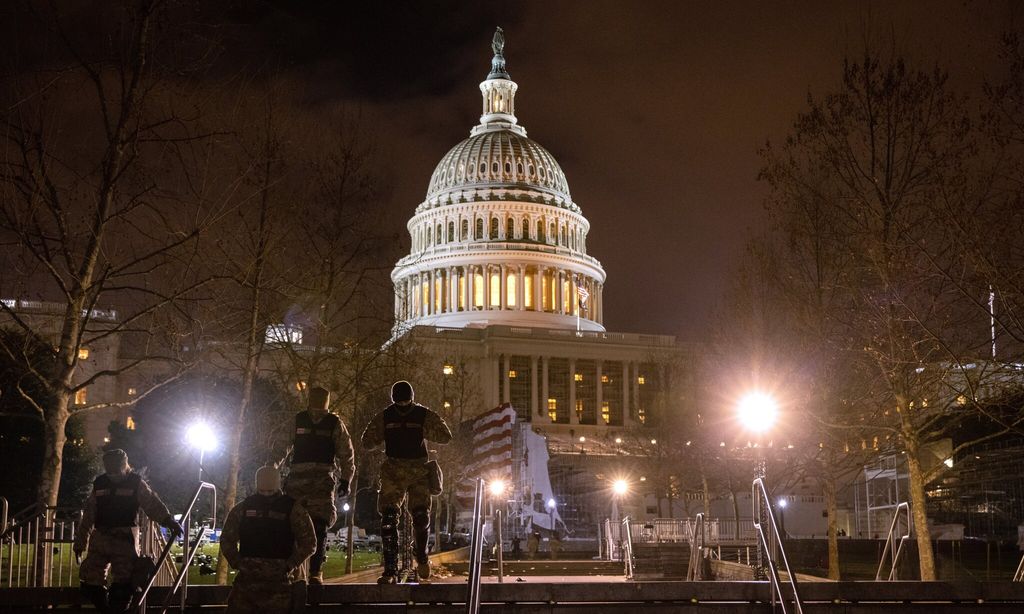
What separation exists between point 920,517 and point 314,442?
14.0m

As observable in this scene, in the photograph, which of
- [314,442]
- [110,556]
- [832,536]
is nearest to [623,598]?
[314,442]

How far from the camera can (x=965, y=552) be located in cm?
4531

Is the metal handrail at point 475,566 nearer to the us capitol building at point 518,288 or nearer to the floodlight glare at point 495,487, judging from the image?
the floodlight glare at point 495,487

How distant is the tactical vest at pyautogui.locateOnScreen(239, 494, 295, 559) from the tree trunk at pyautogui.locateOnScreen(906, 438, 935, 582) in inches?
563

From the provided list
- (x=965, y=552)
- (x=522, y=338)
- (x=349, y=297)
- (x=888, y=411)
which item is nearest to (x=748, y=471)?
(x=965, y=552)

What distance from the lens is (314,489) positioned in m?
12.2

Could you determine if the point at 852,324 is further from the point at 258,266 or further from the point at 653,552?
the point at 653,552

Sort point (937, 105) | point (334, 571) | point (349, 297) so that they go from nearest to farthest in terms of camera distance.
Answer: point (937, 105) < point (349, 297) < point (334, 571)

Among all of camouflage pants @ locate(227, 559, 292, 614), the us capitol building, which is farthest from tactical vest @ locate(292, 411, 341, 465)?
the us capitol building

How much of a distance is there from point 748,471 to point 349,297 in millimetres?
31653

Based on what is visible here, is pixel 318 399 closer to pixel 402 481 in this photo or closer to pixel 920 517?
pixel 402 481

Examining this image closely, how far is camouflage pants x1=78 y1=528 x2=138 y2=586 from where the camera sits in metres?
11.9

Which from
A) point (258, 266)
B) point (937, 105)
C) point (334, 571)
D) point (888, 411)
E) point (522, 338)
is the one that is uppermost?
point (522, 338)

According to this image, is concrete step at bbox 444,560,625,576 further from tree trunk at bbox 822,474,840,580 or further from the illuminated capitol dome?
the illuminated capitol dome
